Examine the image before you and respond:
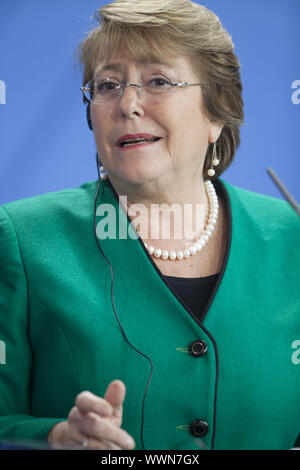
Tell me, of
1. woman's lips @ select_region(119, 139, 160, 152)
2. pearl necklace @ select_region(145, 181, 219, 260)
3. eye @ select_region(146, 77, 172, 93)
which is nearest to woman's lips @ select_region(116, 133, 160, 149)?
woman's lips @ select_region(119, 139, 160, 152)

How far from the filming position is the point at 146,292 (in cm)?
134

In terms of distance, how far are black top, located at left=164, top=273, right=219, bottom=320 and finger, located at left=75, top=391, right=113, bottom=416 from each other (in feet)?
1.48

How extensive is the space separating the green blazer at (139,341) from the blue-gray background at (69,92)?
60cm

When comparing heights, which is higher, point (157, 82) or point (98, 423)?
point (157, 82)

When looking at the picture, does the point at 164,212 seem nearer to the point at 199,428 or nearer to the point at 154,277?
the point at 154,277

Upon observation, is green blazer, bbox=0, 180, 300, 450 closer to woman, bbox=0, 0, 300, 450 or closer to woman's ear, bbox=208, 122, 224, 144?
woman, bbox=0, 0, 300, 450

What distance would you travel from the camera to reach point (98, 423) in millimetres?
941

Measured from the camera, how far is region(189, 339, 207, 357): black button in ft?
4.19

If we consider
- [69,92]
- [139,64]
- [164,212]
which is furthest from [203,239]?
[69,92]

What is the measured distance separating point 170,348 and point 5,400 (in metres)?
0.35

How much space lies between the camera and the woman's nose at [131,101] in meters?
1.37

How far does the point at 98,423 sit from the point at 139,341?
0.36m

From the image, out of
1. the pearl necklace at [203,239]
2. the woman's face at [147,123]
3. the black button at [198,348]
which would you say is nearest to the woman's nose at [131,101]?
the woman's face at [147,123]

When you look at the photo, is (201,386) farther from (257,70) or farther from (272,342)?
(257,70)
